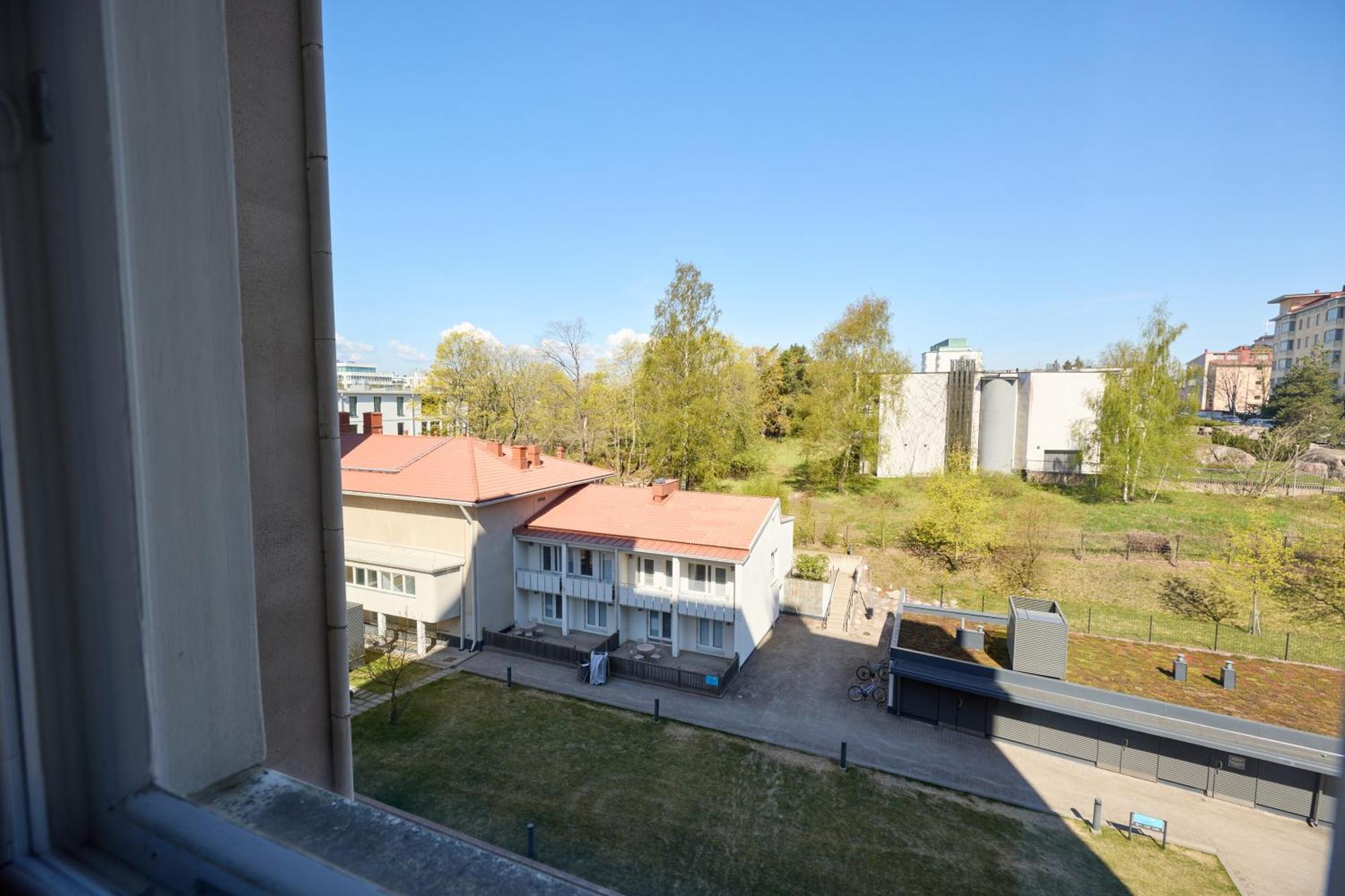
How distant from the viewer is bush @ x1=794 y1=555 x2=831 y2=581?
21.3 meters

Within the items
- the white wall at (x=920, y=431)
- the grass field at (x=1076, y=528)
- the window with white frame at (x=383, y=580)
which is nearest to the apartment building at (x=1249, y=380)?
the grass field at (x=1076, y=528)

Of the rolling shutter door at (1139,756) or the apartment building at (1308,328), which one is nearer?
the apartment building at (1308,328)

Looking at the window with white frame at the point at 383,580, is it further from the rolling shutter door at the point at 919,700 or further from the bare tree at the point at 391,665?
the rolling shutter door at the point at 919,700

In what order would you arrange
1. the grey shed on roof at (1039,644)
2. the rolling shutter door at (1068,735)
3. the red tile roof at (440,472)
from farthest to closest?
the red tile roof at (440,472) → the grey shed on roof at (1039,644) → the rolling shutter door at (1068,735)

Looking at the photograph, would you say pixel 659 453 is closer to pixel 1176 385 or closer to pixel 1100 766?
pixel 1100 766

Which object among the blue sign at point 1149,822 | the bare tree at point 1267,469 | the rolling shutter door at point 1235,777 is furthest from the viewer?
the bare tree at point 1267,469

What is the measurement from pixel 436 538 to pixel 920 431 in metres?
26.2

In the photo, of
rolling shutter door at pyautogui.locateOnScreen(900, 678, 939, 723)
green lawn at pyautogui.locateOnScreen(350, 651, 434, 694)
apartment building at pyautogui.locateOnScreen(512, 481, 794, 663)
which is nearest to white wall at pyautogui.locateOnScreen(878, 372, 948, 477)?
apartment building at pyautogui.locateOnScreen(512, 481, 794, 663)

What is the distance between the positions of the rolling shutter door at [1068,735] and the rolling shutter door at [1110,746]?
75 millimetres

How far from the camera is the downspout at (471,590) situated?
1608 centimetres

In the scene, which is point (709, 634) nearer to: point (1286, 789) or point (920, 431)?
point (1286, 789)

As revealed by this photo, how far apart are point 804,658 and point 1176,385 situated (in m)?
20.1

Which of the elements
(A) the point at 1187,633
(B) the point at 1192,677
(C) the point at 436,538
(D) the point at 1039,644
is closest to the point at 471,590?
(C) the point at 436,538

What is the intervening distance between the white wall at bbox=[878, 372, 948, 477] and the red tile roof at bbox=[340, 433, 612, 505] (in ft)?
65.1
